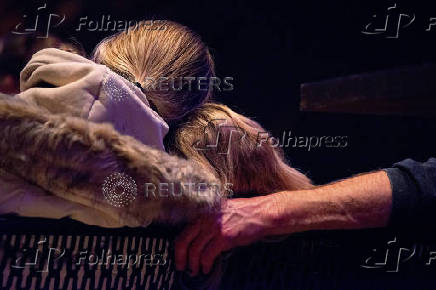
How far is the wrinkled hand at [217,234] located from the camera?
579 mm

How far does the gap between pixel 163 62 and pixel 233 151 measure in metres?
0.20

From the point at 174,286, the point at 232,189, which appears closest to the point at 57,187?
the point at 174,286

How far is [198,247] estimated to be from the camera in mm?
576

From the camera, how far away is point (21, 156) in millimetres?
496

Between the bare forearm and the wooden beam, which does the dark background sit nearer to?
the wooden beam

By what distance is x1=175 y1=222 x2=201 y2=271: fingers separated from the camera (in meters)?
0.58

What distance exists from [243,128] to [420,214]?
31cm
